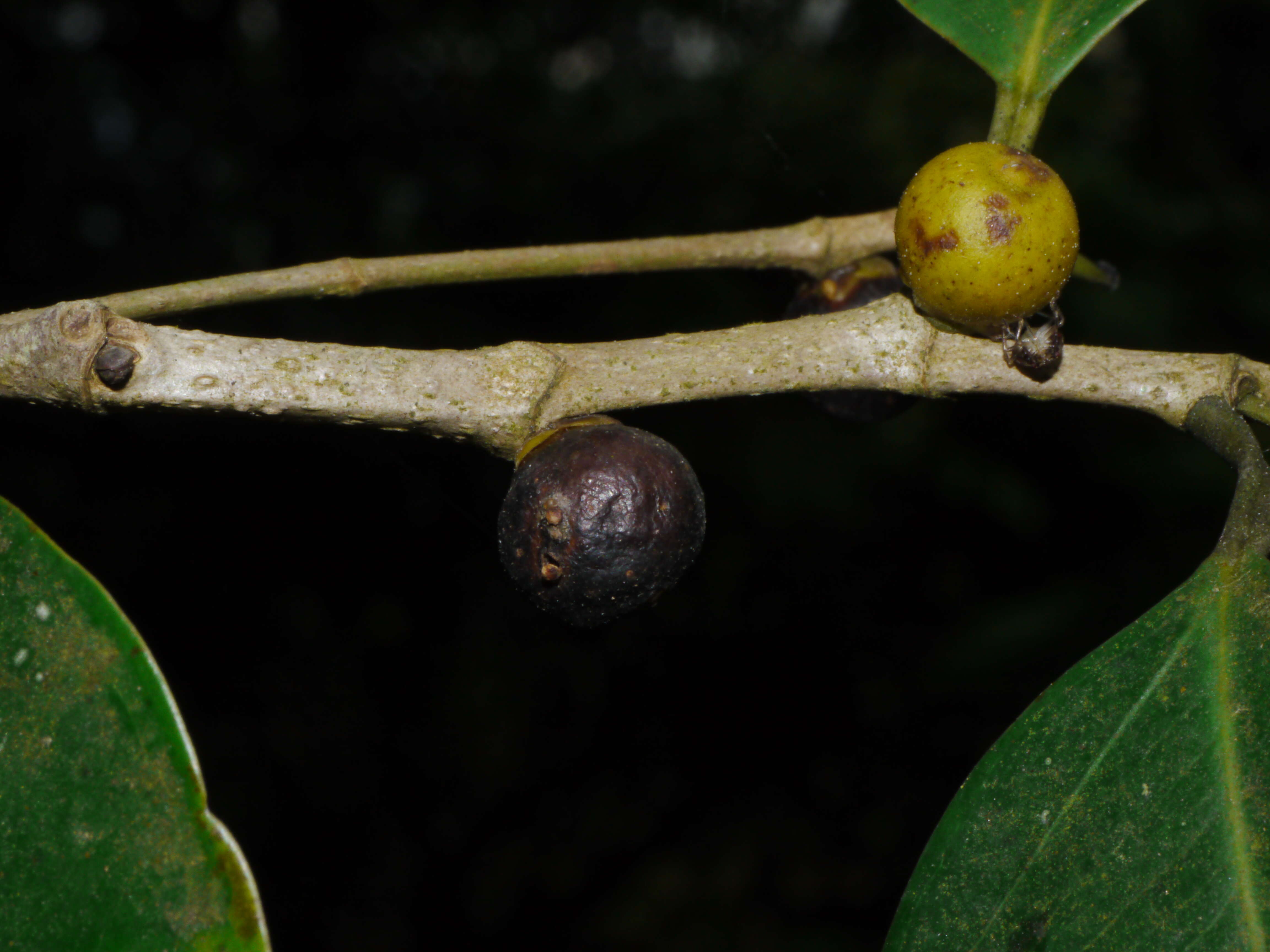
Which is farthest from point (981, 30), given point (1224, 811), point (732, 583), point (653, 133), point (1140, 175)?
point (653, 133)

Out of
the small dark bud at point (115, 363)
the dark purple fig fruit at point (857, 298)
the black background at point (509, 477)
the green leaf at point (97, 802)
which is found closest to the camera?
the green leaf at point (97, 802)

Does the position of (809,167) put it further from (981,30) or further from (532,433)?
(532,433)

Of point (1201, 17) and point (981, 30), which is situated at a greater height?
point (1201, 17)

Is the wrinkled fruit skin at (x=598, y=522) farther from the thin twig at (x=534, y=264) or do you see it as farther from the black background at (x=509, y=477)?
the black background at (x=509, y=477)

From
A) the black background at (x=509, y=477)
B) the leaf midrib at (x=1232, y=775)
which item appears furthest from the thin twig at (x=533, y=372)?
the black background at (x=509, y=477)

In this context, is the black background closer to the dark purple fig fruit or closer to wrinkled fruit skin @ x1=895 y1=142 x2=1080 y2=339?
the dark purple fig fruit

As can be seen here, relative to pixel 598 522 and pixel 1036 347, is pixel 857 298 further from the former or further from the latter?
pixel 598 522

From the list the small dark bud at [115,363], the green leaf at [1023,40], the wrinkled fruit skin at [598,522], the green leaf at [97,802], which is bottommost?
the green leaf at [97,802]
